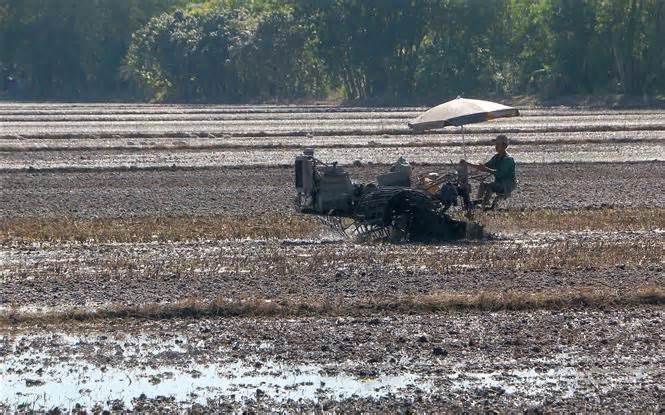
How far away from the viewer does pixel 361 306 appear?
12.0m

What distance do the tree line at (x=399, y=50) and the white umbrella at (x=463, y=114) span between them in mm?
42644

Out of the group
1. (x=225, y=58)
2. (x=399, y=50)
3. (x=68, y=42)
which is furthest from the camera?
(x=68, y=42)

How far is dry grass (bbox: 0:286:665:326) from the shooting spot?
38.4 ft

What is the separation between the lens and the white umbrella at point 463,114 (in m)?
17.1

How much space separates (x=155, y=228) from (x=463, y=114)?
460 cm

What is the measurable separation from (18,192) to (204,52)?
175 ft

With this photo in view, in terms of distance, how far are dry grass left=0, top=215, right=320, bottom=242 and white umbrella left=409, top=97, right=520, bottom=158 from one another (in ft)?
7.25

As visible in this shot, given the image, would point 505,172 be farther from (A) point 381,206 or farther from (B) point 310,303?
(B) point 310,303

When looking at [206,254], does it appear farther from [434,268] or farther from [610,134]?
[610,134]

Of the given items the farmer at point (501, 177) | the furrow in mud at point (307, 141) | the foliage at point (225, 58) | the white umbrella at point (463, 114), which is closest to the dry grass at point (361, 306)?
the farmer at point (501, 177)

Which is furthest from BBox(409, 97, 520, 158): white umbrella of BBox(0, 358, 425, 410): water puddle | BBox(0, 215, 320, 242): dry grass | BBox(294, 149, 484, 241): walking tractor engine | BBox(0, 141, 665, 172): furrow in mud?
BBox(0, 141, 665, 172): furrow in mud

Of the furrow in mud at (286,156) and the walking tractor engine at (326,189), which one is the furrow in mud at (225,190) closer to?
the furrow in mud at (286,156)

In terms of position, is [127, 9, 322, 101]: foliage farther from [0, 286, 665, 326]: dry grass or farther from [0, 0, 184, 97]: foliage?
[0, 286, 665, 326]: dry grass

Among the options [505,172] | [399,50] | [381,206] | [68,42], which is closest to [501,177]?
[505,172]
